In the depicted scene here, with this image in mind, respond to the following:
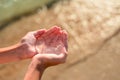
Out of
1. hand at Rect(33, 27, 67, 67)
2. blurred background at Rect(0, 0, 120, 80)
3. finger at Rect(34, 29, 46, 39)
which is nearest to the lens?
→ hand at Rect(33, 27, 67, 67)

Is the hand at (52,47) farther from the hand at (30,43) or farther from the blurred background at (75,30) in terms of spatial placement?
the blurred background at (75,30)

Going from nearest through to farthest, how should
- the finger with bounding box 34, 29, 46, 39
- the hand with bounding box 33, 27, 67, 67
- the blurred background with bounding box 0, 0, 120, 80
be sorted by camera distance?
the hand with bounding box 33, 27, 67, 67 → the finger with bounding box 34, 29, 46, 39 → the blurred background with bounding box 0, 0, 120, 80

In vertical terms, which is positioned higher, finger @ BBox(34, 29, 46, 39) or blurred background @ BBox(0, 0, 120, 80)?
finger @ BBox(34, 29, 46, 39)

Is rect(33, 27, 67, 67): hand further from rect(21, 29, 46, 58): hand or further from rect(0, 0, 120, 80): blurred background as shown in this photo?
rect(0, 0, 120, 80): blurred background

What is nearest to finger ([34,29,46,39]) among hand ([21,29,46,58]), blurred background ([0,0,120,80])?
hand ([21,29,46,58])

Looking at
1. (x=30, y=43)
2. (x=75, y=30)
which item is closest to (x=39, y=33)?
(x=30, y=43)

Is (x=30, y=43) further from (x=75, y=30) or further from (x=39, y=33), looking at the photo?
(x=75, y=30)

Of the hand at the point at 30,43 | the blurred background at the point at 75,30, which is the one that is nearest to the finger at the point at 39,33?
the hand at the point at 30,43

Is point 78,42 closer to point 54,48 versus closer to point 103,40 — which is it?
point 103,40
